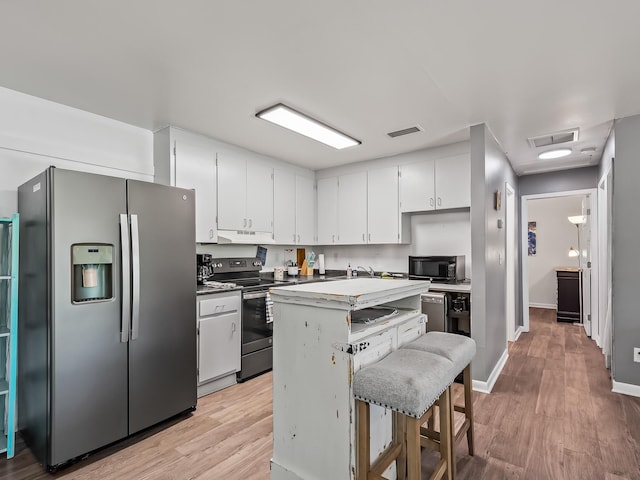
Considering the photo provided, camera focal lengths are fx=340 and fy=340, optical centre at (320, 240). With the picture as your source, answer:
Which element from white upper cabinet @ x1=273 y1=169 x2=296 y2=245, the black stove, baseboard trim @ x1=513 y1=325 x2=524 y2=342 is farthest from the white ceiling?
baseboard trim @ x1=513 y1=325 x2=524 y2=342

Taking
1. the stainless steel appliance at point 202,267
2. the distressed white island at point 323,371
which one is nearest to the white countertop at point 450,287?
the distressed white island at point 323,371

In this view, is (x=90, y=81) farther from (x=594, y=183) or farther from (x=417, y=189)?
(x=594, y=183)

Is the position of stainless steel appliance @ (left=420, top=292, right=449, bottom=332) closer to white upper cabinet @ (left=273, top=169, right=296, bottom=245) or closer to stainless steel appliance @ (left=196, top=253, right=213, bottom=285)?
white upper cabinet @ (left=273, top=169, right=296, bottom=245)

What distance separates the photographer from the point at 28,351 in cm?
221

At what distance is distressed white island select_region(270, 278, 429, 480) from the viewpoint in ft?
4.85

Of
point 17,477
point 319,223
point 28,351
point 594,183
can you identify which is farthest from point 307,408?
point 594,183

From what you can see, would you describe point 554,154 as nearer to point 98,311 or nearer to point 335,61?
point 335,61

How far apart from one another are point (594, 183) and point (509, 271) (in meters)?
1.66

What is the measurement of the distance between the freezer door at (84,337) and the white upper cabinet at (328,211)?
9.34 feet

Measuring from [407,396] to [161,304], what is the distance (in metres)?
1.85

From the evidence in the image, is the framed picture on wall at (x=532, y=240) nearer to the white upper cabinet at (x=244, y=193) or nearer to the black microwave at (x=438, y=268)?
the black microwave at (x=438, y=268)

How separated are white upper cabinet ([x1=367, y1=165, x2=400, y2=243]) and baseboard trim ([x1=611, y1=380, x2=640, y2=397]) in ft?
7.81

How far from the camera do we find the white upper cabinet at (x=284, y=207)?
421cm

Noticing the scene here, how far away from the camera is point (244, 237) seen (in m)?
3.75
